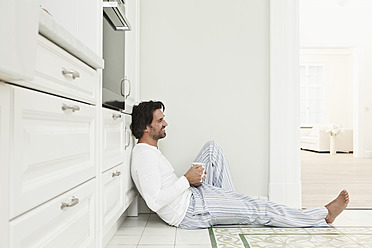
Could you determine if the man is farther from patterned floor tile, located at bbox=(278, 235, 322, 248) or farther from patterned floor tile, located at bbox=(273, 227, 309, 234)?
patterned floor tile, located at bbox=(278, 235, 322, 248)

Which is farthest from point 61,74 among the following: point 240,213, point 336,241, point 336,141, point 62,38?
point 336,141

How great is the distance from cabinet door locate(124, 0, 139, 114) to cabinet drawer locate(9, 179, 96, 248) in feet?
3.65

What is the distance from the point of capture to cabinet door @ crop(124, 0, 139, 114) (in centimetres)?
248

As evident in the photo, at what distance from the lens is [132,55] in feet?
8.92

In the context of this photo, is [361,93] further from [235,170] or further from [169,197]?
[169,197]

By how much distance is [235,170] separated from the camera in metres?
3.00

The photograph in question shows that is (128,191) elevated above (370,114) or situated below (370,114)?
below

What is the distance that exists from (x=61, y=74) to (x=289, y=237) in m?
1.71

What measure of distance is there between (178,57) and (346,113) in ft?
30.4

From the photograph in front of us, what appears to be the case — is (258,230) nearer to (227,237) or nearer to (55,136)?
(227,237)

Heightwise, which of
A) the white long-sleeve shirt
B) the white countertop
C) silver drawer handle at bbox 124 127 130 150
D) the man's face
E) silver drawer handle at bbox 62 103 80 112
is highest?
the white countertop

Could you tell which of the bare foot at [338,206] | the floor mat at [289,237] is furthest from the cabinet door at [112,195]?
the bare foot at [338,206]

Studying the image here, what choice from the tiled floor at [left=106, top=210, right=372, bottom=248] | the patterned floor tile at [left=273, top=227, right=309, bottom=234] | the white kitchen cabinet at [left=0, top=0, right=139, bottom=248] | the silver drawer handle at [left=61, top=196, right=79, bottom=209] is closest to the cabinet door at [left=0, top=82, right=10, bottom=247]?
the white kitchen cabinet at [left=0, top=0, right=139, bottom=248]

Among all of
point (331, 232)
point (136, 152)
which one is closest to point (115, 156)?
point (136, 152)
